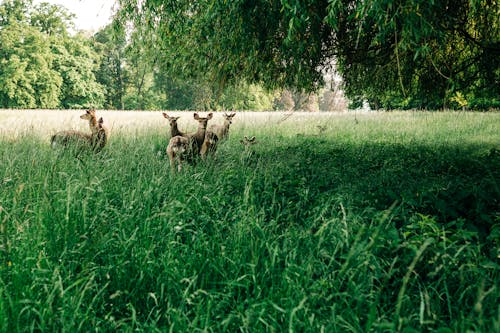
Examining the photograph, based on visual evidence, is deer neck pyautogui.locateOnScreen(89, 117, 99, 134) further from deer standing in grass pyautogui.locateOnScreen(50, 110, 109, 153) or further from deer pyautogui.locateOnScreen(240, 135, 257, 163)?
deer pyautogui.locateOnScreen(240, 135, 257, 163)

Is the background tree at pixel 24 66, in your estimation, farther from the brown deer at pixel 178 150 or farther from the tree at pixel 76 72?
the brown deer at pixel 178 150

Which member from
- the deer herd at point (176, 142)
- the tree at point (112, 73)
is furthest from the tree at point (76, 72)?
the deer herd at point (176, 142)

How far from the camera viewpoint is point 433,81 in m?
8.34

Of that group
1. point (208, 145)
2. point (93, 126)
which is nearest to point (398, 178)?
point (208, 145)

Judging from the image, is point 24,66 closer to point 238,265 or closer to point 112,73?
point 112,73

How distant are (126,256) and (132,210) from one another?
0.81 metres

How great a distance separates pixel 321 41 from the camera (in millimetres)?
6426

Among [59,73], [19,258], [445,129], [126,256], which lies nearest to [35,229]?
[19,258]

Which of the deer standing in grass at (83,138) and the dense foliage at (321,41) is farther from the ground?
the dense foliage at (321,41)

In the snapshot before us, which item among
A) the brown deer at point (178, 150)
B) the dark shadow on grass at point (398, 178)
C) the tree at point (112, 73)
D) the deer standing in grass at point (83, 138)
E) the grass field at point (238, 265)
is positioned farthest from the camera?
the tree at point (112, 73)

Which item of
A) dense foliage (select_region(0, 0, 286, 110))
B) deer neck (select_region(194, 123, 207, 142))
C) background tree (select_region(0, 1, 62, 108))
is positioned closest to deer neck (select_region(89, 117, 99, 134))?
deer neck (select_region(194, 123, 207, 142))

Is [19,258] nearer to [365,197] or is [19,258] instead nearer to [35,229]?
[35,229]

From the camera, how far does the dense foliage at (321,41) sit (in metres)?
4.63

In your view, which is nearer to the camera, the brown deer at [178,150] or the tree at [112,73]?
the brown deer at [178,150]
